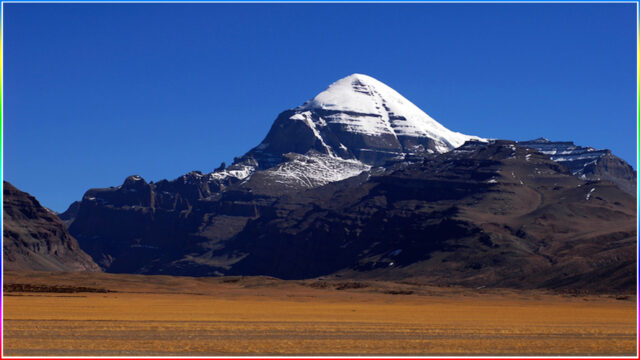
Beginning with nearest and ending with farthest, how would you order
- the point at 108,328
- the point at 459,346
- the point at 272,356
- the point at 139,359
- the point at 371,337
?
the point at 139,359
the point at 272,356
the point at 459,346
the point at 371,337
the point at 108,328

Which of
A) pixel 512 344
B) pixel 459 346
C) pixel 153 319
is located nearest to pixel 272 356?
pixel 459 346

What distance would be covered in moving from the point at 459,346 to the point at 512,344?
4056mm

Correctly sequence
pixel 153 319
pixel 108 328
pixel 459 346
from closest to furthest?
pixel 459 346 → pixel 108 328 → pixel 153 319

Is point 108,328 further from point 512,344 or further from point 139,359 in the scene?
point 512,344

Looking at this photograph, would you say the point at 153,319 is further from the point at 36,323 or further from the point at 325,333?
the point at 325,333

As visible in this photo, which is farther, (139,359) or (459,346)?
(459,346)

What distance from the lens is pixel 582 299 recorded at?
198 m

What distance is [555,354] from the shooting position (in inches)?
2080

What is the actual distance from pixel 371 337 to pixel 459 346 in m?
9.18

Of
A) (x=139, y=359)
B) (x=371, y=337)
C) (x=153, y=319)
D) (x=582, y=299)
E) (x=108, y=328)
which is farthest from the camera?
(x=582, y=299)

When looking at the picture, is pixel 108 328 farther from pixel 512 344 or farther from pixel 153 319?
pixel 512 344

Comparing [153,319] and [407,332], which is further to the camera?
[153,319]

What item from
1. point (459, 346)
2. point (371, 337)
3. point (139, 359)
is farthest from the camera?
point (371, 337)

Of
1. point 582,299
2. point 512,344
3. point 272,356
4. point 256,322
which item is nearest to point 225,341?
point 272,356
